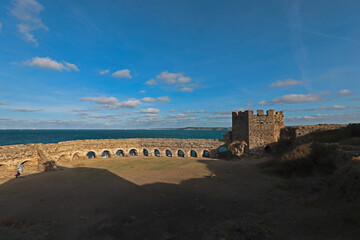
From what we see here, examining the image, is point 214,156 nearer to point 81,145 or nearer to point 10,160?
point 81,145

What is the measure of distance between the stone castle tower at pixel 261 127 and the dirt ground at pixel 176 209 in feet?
30.7

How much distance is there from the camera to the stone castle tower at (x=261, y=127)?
23.8 metres

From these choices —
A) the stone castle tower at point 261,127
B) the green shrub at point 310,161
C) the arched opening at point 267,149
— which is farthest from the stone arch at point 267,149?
the green shrub at point 310,161

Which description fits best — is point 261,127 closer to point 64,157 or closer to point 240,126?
point 240,126

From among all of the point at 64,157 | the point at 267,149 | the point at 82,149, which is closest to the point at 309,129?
the point at 267,149

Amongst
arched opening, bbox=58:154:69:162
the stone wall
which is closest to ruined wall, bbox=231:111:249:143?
the stone wall

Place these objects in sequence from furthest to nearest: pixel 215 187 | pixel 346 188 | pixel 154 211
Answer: pixel 215 187, pixel 154 211, pixel 346 188

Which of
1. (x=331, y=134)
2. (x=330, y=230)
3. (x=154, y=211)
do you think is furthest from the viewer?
(x=331, y=134)

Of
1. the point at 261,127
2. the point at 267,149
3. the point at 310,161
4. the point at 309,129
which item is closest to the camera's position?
the point at 310,161

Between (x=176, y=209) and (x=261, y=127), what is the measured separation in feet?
62.0

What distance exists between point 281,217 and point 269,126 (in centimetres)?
1848

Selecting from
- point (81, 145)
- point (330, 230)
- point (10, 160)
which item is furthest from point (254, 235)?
point (81, 145)

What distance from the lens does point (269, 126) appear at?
23.8m

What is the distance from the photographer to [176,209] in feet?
31.8
